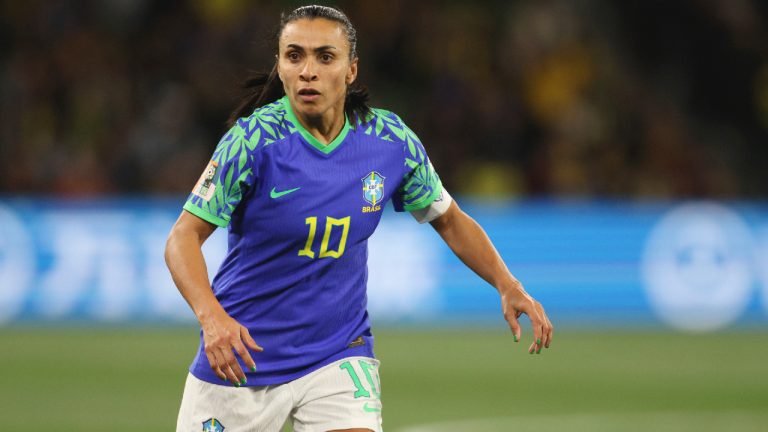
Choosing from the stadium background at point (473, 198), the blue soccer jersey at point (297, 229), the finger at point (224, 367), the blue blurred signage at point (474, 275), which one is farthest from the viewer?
the blue blurred signage at point (474, 275)

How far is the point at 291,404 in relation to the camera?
4.93 m

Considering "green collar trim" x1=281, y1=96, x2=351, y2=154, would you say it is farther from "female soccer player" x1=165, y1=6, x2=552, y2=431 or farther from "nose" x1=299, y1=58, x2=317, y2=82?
"nose" x1=299, y1=58, x2=317, y2=82

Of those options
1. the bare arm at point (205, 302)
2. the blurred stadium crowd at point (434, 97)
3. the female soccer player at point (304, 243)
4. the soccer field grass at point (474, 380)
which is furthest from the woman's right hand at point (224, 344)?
the blurred stadium crowd at point (434, 97)

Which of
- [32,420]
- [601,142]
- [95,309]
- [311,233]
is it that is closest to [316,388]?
[311,233]

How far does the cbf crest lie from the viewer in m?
4.96

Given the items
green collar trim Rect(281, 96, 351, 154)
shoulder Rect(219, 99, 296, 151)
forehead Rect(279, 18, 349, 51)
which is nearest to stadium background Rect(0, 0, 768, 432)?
green collar trim Rect(281, 96, 351, 154)

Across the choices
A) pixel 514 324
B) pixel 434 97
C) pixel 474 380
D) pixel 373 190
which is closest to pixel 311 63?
pixel 373 190

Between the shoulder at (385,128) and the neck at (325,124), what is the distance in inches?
3.7

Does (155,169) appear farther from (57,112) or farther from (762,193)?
(762,193)

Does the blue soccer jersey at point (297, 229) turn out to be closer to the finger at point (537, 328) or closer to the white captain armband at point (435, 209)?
the white captain armband at point (435, 209)

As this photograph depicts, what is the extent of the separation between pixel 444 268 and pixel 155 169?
11.4ft

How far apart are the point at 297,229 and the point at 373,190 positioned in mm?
352

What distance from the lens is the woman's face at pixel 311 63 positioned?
482cm

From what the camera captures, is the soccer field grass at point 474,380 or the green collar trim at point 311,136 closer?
the green collar trim at point 311,136
